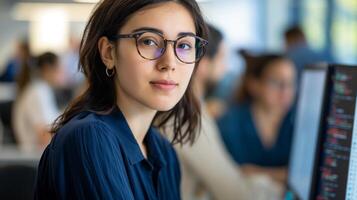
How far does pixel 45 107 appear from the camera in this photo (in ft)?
13.3

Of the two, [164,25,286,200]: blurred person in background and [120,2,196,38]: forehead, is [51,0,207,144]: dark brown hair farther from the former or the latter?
[164,25,286,200]: blurred person in background

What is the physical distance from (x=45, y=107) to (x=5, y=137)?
1064 mm

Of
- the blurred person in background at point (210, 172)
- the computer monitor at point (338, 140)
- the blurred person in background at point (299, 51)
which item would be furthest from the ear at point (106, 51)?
the blurred person in background at point (299, 51)

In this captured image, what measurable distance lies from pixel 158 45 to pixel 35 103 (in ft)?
10.2

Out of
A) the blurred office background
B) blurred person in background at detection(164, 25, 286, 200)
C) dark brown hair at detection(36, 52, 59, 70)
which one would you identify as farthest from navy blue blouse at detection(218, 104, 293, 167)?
dark brown hair at detection(36, 52, 59, 70)

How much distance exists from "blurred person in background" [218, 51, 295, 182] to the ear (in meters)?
1.53

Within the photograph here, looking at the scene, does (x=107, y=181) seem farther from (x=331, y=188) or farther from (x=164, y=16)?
(x=331, y=188)

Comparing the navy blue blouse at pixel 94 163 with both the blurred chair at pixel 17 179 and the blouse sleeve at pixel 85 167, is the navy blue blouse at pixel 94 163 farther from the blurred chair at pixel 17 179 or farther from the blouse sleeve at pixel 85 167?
the blurred chair at pixel 17 179

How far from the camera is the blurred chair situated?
1977 mm

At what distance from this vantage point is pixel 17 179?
1.98 metres

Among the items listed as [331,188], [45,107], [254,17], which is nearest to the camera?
[331,188]

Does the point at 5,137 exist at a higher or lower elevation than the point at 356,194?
lower

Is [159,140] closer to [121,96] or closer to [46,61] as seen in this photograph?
[121,96]

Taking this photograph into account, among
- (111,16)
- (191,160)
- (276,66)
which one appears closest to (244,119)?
(276,66)
